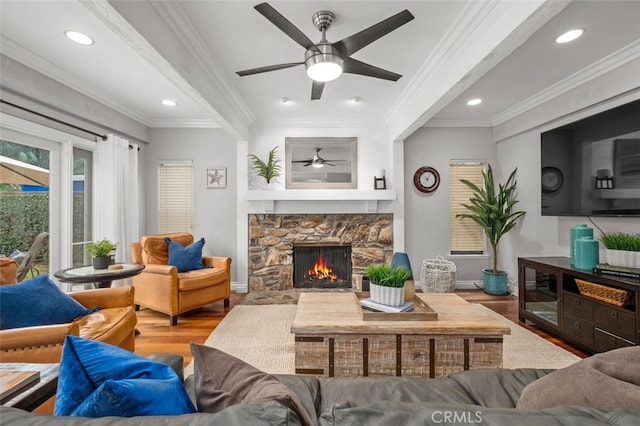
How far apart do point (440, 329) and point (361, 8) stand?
2.07 metres

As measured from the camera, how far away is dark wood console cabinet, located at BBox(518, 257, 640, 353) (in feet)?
7.07

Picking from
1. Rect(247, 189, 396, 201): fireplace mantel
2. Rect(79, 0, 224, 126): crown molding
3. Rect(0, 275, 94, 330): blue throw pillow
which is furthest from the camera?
Rect(247, 189, 396, 201): fireplace mantel

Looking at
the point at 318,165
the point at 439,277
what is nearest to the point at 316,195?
the point at 318,165

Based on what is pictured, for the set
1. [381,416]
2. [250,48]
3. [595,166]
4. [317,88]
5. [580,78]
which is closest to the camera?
[381,416]

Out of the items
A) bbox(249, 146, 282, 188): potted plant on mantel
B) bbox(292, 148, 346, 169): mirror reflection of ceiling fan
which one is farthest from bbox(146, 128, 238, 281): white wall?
bbox(292, 148, 346, 169): mirror reflection of ceiling fan

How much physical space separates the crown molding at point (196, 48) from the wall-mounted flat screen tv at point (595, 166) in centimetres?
344

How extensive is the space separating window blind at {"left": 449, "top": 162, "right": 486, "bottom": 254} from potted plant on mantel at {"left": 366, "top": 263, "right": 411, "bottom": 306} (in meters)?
2.92

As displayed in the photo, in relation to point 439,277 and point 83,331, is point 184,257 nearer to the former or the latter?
point 83,331

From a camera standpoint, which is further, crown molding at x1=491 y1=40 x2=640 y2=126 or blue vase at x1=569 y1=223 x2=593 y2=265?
blue vase at x1=569 y1=223 x2=593 y2=265

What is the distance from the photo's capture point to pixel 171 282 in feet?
10.2

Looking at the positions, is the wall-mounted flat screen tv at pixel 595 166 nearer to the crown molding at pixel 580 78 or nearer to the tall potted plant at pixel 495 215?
the crown molding at pixel 580 78

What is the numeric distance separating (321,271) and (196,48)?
3.21 metres

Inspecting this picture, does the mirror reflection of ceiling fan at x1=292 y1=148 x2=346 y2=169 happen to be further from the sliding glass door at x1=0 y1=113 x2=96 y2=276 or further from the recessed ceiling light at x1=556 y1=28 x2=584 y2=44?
the recessed ceiling light at x1=556 y1=28 x2=584 y2=44

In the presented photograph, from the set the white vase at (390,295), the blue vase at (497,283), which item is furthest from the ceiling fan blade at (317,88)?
the blue vase at (497,283)
